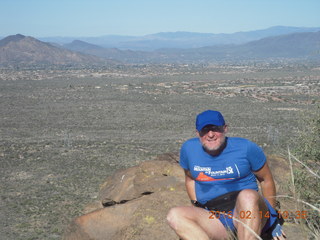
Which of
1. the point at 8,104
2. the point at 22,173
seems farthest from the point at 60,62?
the point at 22,173

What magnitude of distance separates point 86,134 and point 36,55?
131927mm

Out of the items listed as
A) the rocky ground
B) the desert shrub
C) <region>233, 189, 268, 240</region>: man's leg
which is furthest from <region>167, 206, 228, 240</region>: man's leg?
the desert shrub

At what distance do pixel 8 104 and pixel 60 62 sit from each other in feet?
353

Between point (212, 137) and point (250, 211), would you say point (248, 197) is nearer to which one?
point (250, 211)

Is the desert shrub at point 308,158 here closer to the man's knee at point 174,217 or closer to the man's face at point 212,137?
the man's face at point 212,137

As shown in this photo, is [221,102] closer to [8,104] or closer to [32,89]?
[8,104]

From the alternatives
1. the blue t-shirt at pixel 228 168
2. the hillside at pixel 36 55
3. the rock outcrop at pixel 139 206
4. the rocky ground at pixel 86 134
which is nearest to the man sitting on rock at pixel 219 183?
the blue t-shirt at pixel 228 168

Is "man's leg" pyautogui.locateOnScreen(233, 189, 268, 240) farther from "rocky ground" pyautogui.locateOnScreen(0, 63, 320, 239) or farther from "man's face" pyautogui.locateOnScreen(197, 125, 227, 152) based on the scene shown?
"rocky ground" pyautogui.locateOnScreen(0, 63, 320, 239)

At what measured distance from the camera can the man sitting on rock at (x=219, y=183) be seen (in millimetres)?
4156

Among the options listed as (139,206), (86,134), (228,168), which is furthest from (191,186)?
(86,134)

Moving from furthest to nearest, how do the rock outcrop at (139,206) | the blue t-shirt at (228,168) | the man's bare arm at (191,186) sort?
the rock outcrop at (139,206) → the man's bare arm at (191,186) → the blue t-shirt at (228,168)

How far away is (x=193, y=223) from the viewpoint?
4.12m

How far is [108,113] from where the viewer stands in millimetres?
39969

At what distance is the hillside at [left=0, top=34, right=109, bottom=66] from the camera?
148 m
